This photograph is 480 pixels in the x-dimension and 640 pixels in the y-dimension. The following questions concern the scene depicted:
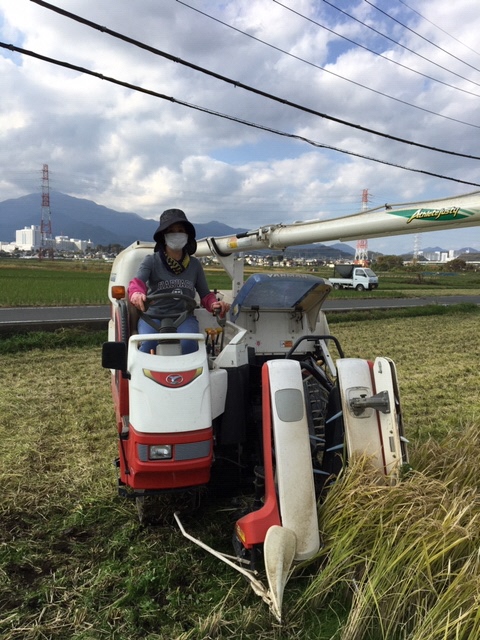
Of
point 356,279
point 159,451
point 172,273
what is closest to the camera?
point 159,451

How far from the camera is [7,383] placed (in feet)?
23.5

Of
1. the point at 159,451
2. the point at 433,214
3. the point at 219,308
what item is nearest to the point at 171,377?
the point at 159,451

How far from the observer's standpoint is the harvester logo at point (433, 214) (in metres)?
A: 3.26

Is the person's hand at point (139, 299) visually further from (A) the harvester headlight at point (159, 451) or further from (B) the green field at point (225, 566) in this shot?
(B) the green field at point (225, 566)

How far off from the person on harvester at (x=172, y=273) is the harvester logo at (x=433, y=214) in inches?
61.3

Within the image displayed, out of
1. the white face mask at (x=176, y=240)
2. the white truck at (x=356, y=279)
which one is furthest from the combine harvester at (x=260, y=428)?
the white truck at (x=356, y=279)

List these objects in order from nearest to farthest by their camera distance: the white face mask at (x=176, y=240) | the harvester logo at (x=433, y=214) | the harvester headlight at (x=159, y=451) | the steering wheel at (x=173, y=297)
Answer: the harvester headlight at (x=159, y=451), the harvester logo at (x=433, y=214), the steering wheel at (x=173, y=297), the white face mask at (x=176, y=240)

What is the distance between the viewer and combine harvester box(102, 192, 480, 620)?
260 centimetres

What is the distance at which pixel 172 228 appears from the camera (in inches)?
155

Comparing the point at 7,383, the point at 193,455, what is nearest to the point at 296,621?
the point at 193,455

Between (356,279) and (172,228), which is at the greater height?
(172,228)

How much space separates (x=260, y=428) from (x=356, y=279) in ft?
109

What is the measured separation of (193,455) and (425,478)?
132 centimetres

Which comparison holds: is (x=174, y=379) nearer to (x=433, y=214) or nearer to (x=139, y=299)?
(x=139, y=299)
